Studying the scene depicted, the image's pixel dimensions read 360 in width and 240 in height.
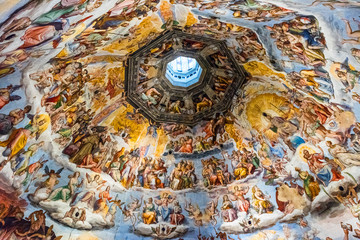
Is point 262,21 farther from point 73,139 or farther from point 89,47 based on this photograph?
point 73,139

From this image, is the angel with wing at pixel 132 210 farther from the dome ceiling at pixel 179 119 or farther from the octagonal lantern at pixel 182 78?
the octagonal lantern at pixel 182 78

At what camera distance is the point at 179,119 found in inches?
540

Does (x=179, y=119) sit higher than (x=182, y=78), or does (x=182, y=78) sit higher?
(x=182, y=78)

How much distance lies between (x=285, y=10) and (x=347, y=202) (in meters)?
7.02

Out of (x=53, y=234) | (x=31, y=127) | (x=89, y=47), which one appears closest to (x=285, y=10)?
(x=89, y=47)

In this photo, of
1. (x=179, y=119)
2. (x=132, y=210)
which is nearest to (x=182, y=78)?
(x=179, y=119)

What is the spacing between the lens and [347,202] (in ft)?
34.8

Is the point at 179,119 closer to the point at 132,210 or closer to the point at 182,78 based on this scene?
the point at 182,78

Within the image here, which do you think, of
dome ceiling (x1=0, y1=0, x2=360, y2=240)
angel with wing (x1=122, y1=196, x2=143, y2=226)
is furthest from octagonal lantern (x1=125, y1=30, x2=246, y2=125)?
angel with wing (x1=122, y1=196, x2=143, y2=226)

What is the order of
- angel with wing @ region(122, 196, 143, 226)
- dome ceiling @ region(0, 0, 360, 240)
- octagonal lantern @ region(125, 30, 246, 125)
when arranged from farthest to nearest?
angel with wing @ region(122, 196, 143, 226) → octagonal lantern @ region(125, 30, 246, 125) → dome ceiling @ region(0, 0, 360, 240)

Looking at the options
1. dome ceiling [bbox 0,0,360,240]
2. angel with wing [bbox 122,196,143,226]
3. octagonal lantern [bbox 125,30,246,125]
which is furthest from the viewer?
angel with wing [bbox 122,196,143,226]

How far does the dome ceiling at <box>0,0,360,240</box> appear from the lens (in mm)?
8422

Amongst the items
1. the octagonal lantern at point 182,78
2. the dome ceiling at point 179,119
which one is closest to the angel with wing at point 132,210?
the dome ceiling at point 179,119

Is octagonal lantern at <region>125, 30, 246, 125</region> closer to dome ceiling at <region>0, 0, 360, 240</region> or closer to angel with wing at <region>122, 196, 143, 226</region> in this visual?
dome ceiling at <region>0, 0, 360, 240</region>
